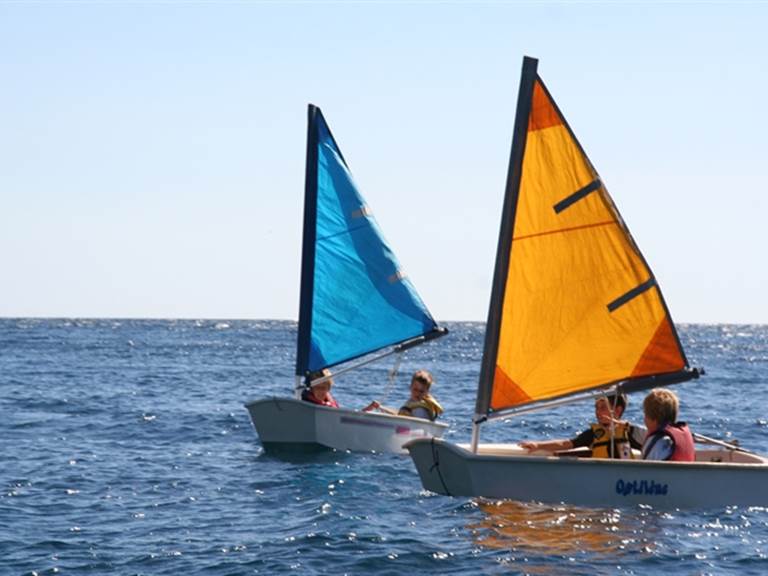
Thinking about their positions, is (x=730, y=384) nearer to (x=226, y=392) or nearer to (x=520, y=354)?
(x=226, y=392)

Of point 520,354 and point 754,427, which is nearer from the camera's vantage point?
point 520,354

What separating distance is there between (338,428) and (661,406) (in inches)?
330

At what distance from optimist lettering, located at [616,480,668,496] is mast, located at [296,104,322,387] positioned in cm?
960

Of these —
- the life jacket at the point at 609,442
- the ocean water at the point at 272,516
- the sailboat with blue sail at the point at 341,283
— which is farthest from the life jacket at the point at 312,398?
the life jacket at the point at 609,442

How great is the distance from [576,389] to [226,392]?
25.9m

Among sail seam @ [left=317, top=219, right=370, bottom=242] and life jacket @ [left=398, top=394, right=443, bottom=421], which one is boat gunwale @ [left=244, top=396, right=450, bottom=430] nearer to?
life jacket @ [left=398, top=394, right=443, bottom=421]

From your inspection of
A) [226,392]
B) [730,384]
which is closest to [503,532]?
[226,392]

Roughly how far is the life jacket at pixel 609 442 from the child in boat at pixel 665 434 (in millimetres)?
522

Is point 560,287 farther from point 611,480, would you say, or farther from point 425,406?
point 425,406

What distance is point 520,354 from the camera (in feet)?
58.3

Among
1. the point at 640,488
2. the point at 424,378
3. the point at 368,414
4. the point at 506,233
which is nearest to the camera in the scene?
the point at 640,488

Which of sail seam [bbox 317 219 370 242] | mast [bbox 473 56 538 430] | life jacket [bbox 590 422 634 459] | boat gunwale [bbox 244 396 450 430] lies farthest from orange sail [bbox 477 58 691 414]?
sail seam [bbox 317 219 370 242]

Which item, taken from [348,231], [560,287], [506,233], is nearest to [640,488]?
[560,287]

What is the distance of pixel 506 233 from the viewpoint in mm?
17500
